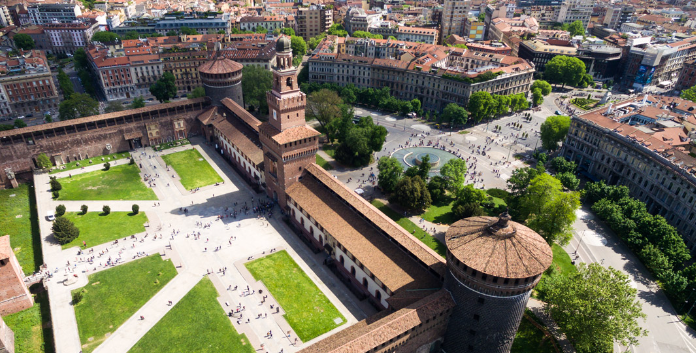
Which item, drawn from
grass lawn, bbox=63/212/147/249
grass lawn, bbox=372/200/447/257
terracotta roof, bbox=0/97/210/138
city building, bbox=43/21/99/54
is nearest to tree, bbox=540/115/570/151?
grass lawn, bbox=372/200/447/257

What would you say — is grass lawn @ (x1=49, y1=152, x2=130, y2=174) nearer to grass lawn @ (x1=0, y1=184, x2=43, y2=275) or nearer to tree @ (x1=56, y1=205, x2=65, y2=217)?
grass lawn @ (x1=0, y1=184, x2=43, y2=275)

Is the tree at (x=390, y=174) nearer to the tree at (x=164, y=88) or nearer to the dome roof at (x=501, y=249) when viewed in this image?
the dome roof at (x=501, y=249)

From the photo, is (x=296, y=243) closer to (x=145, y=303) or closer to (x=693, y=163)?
(x=145, y=303)

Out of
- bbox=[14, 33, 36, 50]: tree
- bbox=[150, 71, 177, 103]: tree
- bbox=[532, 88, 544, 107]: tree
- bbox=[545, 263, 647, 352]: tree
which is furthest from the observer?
bbox=[14, 33, 36, 50]: tree

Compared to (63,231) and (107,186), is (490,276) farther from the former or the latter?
(107,186)

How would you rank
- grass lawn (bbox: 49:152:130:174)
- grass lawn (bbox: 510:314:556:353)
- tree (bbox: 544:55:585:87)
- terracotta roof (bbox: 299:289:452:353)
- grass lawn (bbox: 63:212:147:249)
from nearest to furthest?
terracotta roof (bbox: 299:289:452:353)
grass lawn (bbox: 510:314:556:353)
grass lawn (bbox: 63:212:147:249)
grass lawn (bbox: 49:152:130:174)
tree (bbox: 544:55:585:87)

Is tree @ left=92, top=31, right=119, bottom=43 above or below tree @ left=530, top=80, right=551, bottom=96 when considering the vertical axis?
above
